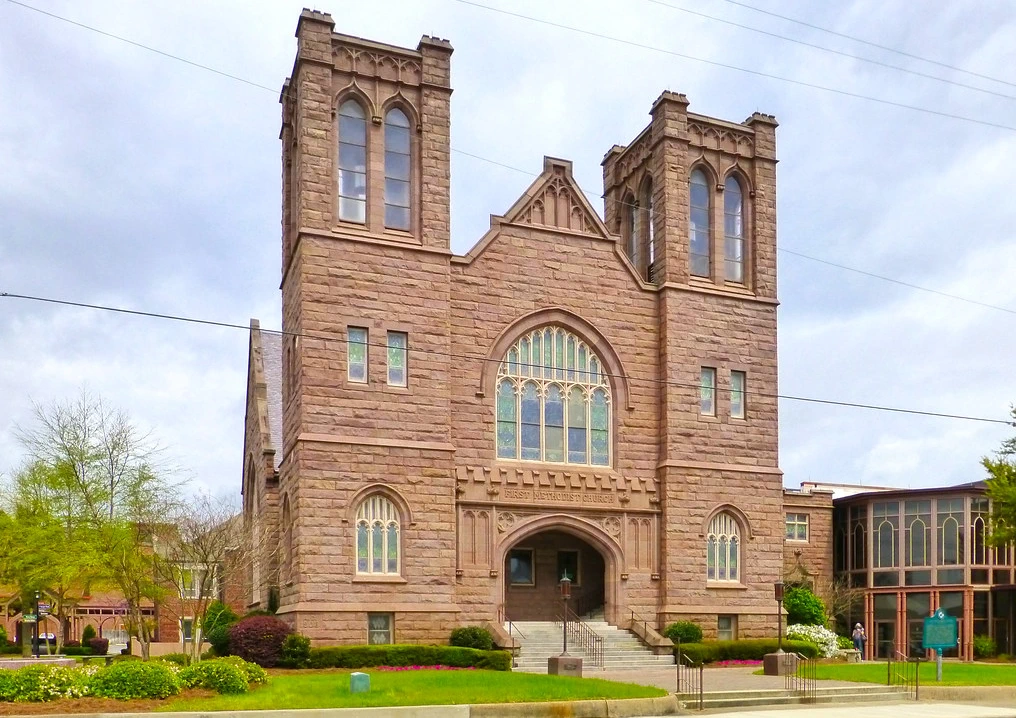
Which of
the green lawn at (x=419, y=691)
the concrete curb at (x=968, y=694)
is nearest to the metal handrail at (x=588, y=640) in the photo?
the green lawn at (x=419, y=691)

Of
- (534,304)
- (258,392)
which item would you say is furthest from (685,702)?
(258,392)

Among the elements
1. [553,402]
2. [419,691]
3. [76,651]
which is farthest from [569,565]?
[76,651]

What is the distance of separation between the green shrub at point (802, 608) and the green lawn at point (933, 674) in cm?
481

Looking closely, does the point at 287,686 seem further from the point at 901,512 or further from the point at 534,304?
the point at 901,512

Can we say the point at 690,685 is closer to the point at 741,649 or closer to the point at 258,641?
the point at 741,649

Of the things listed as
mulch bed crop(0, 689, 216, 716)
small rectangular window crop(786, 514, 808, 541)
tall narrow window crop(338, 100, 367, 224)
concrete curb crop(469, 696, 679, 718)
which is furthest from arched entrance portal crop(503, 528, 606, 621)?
mulch bed crop(0, 689, 216, 716)

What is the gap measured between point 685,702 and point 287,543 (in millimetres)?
12716

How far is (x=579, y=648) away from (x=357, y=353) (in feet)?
32.8

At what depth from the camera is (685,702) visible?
2205cm

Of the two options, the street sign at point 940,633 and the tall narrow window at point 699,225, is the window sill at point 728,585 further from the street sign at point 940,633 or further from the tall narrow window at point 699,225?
the tall narrow window at point 699,225

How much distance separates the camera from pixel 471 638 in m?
29.1

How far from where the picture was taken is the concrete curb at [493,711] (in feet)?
57.1

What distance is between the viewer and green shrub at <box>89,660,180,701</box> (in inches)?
754

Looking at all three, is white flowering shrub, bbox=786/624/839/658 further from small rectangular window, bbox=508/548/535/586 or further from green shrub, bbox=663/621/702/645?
small rectangular window, bbox=508/548/535/586
